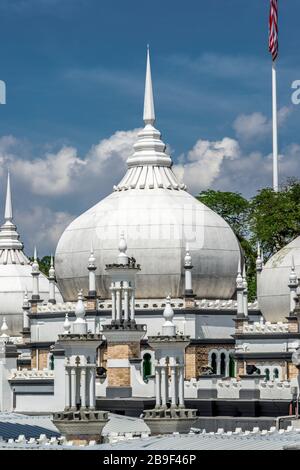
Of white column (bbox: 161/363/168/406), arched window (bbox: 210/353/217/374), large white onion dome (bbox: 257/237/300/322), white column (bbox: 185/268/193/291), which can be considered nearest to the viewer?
white column (bbox: 161/363/168/406)

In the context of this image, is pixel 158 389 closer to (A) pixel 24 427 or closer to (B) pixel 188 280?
(A) pixel 24 427

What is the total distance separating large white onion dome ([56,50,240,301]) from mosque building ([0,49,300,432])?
0.04 metres

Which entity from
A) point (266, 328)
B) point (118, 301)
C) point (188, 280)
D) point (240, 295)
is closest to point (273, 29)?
point (188, 280)

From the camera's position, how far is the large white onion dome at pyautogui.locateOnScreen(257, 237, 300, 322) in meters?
72.7

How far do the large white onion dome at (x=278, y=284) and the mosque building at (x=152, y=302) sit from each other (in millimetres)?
56

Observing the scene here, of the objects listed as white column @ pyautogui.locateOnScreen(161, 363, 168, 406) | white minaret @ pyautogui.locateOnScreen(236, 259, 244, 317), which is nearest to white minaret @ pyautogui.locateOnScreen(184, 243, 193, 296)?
white minaret @ pyautogui.locateOnScreen(236, 259, 244, 317)

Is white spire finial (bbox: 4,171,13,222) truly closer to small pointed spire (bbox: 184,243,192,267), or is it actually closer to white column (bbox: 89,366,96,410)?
small pointed spire (bbox: 184,243,192,267)

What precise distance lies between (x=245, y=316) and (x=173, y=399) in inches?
765

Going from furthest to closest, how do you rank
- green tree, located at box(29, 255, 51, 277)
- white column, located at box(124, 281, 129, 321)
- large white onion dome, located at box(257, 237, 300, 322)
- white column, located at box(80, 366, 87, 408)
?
1. green tree, located at box(29, 255, 51, 277)
2. large white onion dome, located at box(257, 237, 300, 322)
3. white column, located at box(124, 281, 129, 321)
4. white column, located at box(80, 366, 87, 408)

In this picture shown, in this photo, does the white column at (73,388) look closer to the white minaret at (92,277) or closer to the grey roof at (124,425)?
the grey roof at (124,425)

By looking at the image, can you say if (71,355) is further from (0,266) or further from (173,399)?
(0,266)

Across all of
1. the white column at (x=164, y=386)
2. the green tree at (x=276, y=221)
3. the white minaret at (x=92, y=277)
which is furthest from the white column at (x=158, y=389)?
the green tree at (x=276, y=221)

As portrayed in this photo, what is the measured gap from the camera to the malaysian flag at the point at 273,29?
8481cm
